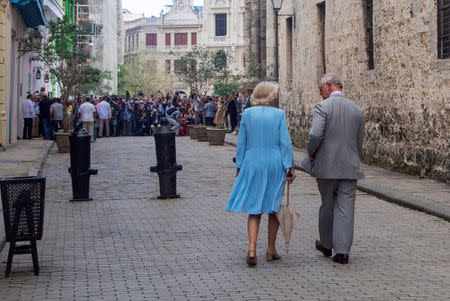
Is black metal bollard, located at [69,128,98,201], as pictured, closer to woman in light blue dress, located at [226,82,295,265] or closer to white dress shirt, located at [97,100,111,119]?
woman in light blue dress, located at [226,82,295,265]

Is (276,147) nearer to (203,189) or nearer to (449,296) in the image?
(449,296)

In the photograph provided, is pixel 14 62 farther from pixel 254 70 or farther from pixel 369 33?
pixel 369 33

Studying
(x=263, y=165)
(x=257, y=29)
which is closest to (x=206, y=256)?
(x=263, y=165)

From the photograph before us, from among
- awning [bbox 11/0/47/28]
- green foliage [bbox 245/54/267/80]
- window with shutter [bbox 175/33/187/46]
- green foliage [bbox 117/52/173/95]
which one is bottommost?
Answer: green foliage [bbox 245/54/267/80]

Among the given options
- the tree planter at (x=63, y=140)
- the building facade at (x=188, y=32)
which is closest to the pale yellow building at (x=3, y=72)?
the tree planter at (x=63, y=140)

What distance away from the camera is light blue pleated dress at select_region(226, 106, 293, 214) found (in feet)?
23.5

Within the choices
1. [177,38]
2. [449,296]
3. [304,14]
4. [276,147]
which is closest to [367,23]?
[304,14]

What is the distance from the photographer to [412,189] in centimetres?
1241

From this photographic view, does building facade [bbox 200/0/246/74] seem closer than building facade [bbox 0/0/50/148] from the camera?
No

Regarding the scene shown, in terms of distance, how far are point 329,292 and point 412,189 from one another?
673 centimetres

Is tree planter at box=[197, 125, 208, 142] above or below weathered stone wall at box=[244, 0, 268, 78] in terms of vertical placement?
below

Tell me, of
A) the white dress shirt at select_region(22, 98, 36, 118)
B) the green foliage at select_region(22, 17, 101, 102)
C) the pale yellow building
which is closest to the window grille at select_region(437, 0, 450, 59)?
the pale yellow building

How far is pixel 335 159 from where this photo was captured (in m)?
7.36

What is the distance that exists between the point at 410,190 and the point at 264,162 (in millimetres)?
5619
